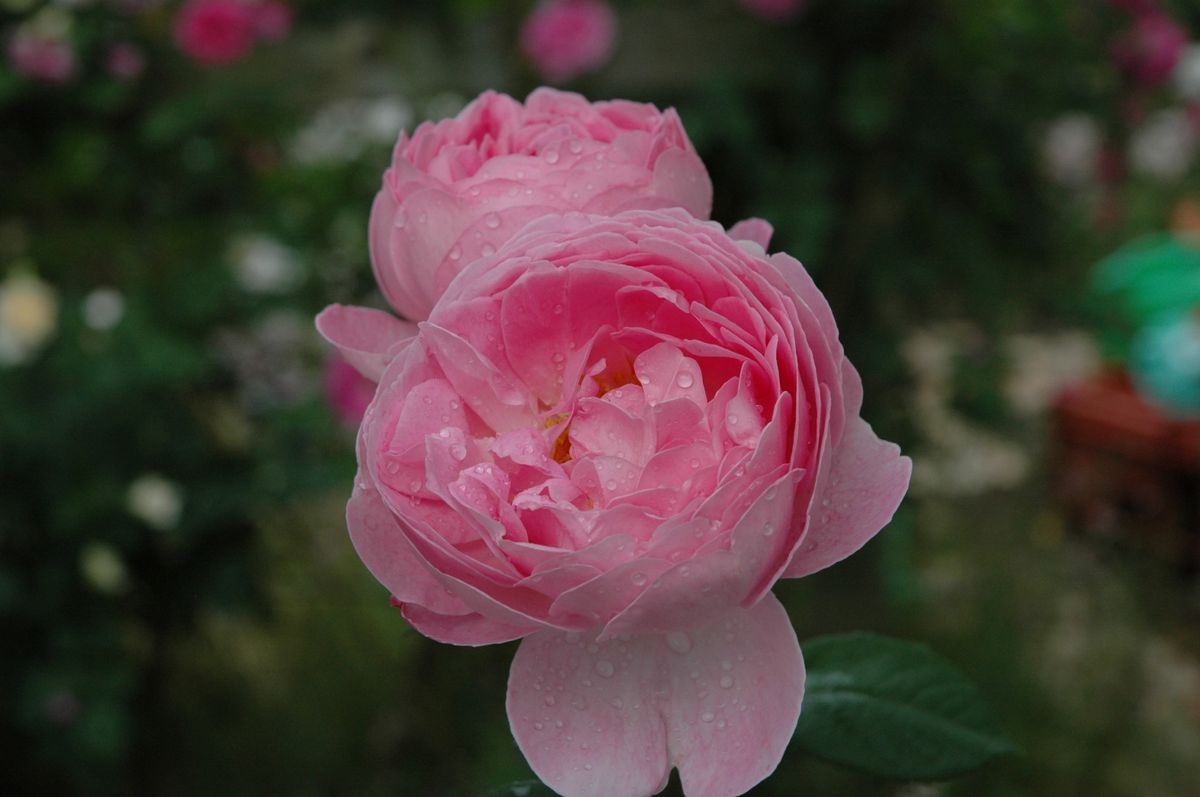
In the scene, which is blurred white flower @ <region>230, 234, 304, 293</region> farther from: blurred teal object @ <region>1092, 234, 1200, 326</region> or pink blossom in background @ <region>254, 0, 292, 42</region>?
blurred teal object @ <region>1092, 234, 1200, 326</region>

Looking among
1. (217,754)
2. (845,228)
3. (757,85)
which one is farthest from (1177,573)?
(217,754)

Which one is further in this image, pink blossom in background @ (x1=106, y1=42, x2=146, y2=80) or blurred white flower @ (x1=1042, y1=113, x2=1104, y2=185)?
blurred white flower @ (x1=1042, y1=113, x2=1104, y2=185)

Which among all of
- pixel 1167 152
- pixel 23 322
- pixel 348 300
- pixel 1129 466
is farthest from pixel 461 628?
pixel 1167 152

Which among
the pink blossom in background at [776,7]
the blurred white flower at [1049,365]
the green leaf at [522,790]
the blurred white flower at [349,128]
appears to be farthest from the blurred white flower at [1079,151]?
the green leaf at [522,790]

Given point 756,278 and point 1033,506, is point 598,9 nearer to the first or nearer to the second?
point 756,278

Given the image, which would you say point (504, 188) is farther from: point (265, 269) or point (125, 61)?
point (125, 61)

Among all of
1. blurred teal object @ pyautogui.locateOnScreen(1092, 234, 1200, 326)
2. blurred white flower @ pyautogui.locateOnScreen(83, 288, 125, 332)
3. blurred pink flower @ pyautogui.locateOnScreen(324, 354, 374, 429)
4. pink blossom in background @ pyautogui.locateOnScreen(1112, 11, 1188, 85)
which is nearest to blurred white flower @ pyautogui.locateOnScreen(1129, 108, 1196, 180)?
blurred teal object @ pyautogui.locateOnScreen(1092, 234, 1200, 326)
